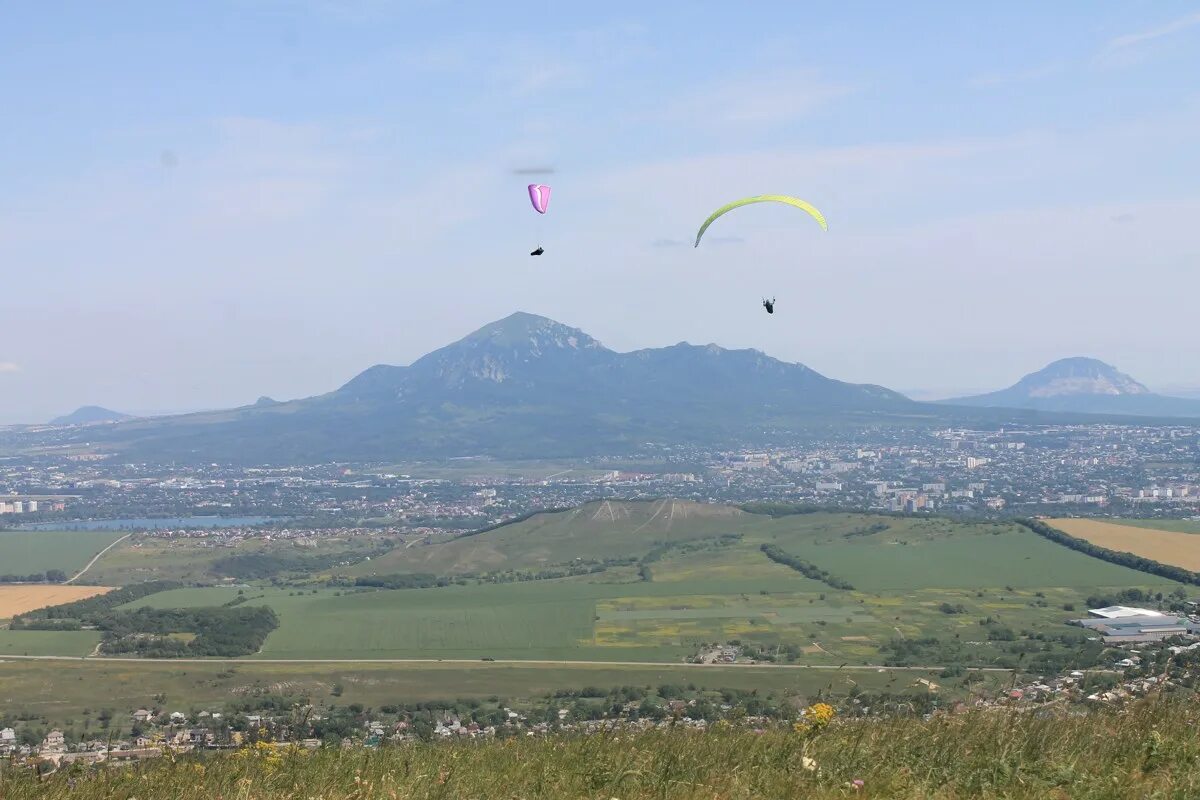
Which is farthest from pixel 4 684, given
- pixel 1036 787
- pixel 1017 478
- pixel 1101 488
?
pixel 1017 478

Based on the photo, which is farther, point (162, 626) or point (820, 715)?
point (162, 626)

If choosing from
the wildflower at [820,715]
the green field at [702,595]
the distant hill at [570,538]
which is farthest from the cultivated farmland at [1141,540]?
the wildflower at [820,715]

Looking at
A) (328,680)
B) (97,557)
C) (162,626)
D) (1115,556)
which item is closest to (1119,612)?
(1115,556)

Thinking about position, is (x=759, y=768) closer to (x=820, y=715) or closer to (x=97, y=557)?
(x=820, y=715)

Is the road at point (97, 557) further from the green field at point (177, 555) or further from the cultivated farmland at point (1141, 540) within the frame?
the cultivated farmland at point (1141, 540)

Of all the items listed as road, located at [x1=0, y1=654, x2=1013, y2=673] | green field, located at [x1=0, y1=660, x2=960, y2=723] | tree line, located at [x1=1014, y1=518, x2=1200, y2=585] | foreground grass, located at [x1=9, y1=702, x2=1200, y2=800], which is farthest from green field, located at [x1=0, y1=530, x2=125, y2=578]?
foreground grass, located at [x1=9, y1=702, x2=1200, y2=800]

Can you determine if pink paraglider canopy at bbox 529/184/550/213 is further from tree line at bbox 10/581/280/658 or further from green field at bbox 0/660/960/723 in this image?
tree line at bbox 10/581/280/658
